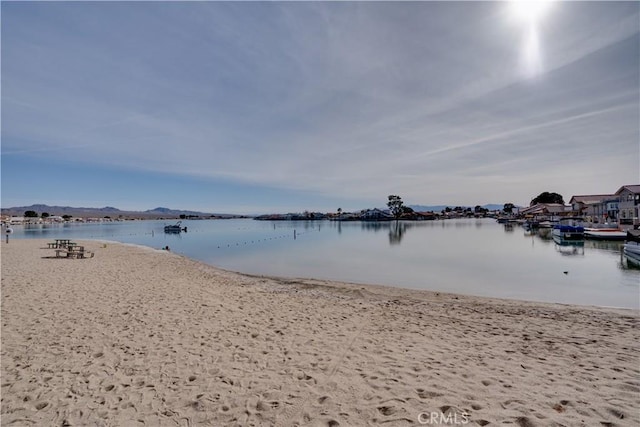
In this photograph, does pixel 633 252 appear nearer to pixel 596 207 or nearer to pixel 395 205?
pixel 596 207

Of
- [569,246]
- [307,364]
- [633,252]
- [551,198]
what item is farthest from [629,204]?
[551,198]

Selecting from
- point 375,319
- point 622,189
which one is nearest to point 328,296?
point 375,319

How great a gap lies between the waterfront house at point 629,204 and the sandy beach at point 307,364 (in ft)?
164

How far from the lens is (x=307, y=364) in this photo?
5215 millimetres

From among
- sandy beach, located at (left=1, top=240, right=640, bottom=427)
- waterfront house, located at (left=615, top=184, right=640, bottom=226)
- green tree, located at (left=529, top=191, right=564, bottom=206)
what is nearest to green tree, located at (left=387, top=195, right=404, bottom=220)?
green tree, located at (left=529, top=191, right=564, bottom=206)

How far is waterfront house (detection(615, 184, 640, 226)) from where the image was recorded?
43875 mm

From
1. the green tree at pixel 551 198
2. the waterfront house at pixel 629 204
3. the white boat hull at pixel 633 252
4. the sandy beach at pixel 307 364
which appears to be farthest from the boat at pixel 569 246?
the green tree at pixel 551 198

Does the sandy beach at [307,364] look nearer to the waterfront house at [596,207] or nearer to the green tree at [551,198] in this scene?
the waterfront house at [596,207]

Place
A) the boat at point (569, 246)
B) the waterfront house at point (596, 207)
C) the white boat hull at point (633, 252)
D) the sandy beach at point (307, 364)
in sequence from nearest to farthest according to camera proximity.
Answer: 1. the sandy beach at point (307, 364)
2. the white boat hull at point (633, 252)
3. the boat at point (569, 246)
4. the waterfront house at point (596, 207)

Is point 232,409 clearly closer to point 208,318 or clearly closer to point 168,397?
point 168,397

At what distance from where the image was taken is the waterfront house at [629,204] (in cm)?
4388

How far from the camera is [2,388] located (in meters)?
4.23

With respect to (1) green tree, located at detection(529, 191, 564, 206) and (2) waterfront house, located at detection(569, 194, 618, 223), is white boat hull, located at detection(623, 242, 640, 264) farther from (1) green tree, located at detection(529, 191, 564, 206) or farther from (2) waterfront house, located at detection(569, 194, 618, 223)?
(1) green tree, located at detection(529, 191, 564, 206)

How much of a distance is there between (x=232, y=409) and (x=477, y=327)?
6.42 meters
